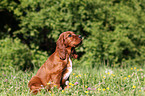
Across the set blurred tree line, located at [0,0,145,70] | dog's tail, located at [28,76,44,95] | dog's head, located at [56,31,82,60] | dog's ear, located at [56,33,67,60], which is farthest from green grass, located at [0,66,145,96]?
blurred tree line, located at [0,0,145,70]

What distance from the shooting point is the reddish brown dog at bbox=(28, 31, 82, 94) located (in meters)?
3.64

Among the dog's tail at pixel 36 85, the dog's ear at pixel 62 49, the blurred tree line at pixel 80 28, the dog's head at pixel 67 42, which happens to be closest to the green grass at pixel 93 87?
the dog's tail at pixel 36 85

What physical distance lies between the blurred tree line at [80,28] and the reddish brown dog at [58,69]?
4.02 meters

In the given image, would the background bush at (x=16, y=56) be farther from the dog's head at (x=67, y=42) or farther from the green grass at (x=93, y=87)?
the dog's head at (x=67, y=42)

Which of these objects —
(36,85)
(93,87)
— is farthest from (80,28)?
(36,85)

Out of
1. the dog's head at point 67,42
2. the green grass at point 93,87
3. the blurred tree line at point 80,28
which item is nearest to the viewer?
the green grass at point 93,87

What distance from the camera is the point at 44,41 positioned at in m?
10.1

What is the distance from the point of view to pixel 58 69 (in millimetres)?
3668

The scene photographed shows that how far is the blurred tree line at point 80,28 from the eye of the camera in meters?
8.34

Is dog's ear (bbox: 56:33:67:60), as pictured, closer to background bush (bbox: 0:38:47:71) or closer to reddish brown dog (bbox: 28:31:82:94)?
reddish brown dog (bbox: 28:31:82:94)

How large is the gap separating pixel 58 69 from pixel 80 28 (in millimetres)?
5610

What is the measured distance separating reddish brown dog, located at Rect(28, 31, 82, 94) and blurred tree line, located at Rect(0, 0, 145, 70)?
4.02 meters

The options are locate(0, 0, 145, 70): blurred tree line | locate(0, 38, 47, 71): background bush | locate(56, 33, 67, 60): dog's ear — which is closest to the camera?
locate(56, 33, 67, 60): dog's ear

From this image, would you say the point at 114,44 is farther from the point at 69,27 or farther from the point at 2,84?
the point at 2,84
